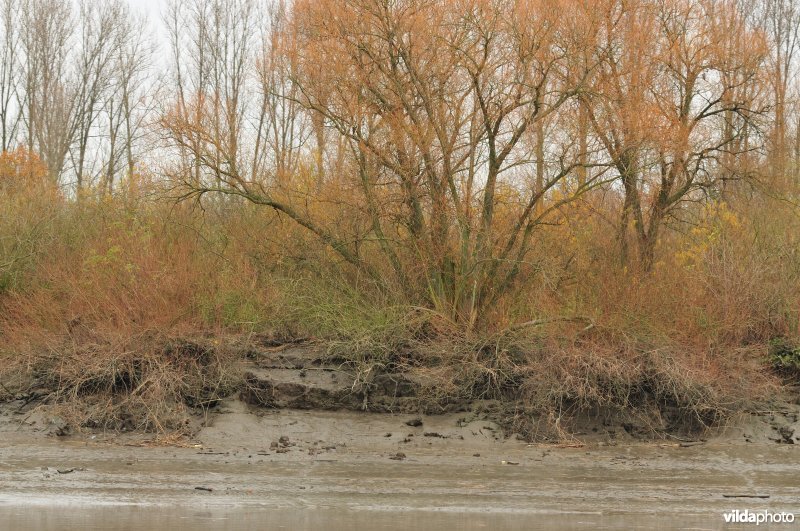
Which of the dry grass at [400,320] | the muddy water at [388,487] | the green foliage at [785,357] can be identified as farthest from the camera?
the green foliage at [785,357]

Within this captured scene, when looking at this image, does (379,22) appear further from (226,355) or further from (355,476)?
(355,476)

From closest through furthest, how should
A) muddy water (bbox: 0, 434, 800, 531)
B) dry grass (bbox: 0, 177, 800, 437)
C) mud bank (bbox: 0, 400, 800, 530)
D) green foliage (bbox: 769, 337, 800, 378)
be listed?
muddy water (bbox: 0, 434, 800, 531) → mud bank (bbox: 0, 400, 800, 530) → dry grass (bbox: 0, 177, 800, 437) → green foliage (bbox: 769, 337, 800, 378)

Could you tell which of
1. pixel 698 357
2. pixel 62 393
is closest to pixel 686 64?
pixel 698 357

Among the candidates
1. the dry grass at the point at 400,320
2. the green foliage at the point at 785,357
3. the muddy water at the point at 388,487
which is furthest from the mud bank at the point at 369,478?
the green foliage at the point at 785,357

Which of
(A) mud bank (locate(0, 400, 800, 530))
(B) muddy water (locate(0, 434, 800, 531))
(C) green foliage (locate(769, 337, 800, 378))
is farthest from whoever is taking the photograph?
(C) green foliage (locate(769, 337, 800, 378))

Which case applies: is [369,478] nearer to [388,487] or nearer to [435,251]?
[388,487]

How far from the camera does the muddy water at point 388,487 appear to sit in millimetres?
10250

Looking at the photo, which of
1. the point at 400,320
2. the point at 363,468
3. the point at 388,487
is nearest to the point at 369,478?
the point at 388,487

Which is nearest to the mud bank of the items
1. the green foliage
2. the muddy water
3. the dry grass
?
the muddy water

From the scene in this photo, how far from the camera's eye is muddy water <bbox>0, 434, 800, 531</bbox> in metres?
10.2

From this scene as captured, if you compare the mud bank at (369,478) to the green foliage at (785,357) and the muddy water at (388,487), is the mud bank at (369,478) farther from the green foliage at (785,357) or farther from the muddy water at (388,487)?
the green foliage at (785,357)

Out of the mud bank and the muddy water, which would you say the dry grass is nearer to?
the mud bank

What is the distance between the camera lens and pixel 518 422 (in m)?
16.0

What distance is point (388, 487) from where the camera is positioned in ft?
39.8
